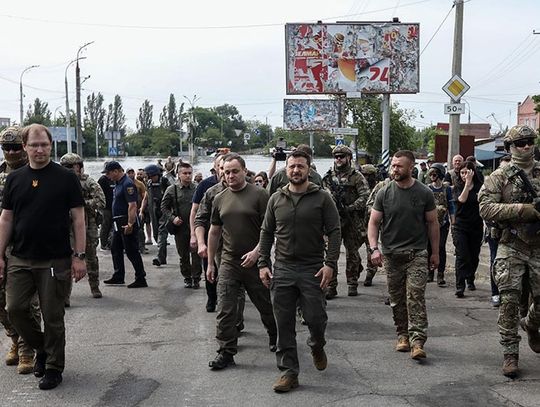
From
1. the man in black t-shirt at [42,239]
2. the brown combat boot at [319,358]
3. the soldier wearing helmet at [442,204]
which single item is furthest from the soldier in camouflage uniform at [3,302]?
the soldier wearing helmet at [442,204]

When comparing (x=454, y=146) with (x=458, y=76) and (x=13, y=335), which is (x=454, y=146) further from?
(x=13, y=335)

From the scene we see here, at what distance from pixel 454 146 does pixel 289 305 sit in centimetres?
1185

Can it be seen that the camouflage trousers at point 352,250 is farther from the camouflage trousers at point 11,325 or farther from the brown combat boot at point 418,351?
the camouflage trousers at point 11,325

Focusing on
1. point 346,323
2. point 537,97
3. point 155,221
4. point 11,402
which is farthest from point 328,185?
point 537,97

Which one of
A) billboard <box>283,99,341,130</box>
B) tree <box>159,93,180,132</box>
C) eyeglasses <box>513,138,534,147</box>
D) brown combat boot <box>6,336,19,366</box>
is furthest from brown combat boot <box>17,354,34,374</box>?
tree <box>159,93,180,132</box>

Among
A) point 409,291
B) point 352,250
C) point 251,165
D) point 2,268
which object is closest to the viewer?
point 2,268

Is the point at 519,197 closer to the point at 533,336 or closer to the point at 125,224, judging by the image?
the point at 533,336

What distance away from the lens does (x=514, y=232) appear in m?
6.29

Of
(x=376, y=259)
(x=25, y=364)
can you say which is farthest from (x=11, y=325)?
(x=376, y=259)

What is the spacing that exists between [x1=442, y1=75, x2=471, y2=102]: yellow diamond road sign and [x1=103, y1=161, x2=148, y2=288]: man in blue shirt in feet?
26.7

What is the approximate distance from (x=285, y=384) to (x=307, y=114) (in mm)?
42458

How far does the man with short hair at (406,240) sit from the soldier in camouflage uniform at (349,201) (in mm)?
2722

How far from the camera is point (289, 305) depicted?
19.7 feet

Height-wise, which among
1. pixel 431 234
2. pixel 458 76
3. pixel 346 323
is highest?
pixel 458 76
